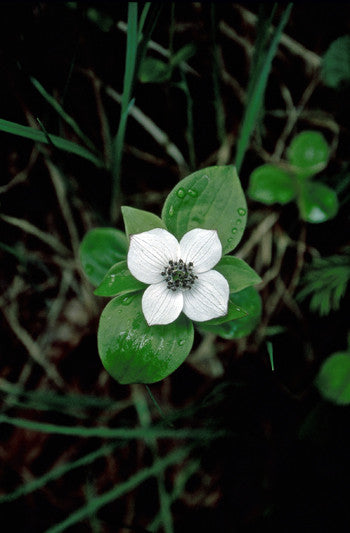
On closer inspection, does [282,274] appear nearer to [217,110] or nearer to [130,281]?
[217,110]

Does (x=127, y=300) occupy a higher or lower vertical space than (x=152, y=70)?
lower

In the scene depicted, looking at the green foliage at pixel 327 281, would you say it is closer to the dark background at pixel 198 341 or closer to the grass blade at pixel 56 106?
the dark background at pixel 198 341

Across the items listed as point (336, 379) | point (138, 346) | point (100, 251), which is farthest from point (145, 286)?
point (336, 379)

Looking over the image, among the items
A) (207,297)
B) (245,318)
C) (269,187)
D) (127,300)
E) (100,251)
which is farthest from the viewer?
(269,187)

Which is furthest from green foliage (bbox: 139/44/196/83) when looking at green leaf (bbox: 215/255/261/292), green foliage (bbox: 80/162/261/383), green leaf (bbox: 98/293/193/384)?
green leaf (bbox: 98/293/193/384)

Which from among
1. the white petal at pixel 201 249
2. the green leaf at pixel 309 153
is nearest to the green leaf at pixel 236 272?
the white petal at pixel 201 249

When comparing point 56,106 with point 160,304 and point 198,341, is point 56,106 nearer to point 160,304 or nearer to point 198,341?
point 160,304

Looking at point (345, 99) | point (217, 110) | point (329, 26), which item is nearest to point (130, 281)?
point (217, 110)
